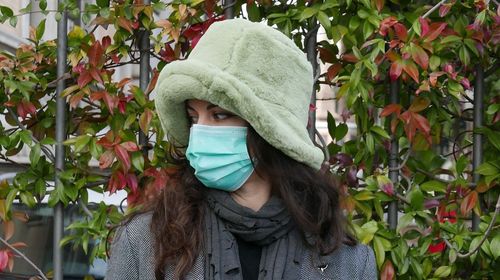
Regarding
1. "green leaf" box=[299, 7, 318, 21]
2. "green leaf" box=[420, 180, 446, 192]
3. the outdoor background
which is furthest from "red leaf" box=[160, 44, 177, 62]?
"green leaf" box=[420, 180, 446, 192]

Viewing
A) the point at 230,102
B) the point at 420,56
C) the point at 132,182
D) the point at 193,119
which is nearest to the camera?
the point at 230,102

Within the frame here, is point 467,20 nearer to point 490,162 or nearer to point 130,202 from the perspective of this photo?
point 490,162

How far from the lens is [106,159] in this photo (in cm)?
278

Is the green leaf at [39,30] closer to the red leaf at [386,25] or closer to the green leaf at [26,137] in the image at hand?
the green leaf at [26,137]

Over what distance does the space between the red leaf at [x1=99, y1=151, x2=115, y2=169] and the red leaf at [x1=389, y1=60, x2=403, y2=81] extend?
1027 mm

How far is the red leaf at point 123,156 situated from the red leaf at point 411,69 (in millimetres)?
1018

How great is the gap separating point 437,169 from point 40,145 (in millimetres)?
1526

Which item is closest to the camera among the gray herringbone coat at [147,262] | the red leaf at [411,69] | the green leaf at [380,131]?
the gray herringbone coat at [147,262]

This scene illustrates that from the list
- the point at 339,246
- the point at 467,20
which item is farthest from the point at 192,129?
the point at 467,20

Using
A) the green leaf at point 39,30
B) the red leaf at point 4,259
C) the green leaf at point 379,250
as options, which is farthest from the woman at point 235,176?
the green leaf at point 39,30

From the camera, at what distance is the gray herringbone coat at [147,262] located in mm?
2027

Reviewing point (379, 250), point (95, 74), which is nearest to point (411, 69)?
point (379, 250)

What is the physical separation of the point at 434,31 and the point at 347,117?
1.51ft

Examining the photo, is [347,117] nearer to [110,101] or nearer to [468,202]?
[468,202]
